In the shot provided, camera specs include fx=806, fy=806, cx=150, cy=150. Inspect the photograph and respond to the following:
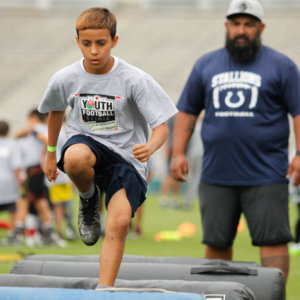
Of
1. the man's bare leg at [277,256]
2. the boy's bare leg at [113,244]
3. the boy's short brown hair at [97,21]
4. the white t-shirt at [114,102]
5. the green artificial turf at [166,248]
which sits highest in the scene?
the boy's short brown hair at [97,21]

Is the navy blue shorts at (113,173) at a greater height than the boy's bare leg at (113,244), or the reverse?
the navy blue shorts at (113,173)

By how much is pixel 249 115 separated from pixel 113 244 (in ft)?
6.03

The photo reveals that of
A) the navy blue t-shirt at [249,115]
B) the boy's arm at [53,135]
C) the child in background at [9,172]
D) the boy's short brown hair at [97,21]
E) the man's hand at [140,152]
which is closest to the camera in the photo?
the man's hand at [140,152]

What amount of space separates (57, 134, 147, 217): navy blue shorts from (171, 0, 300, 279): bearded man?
4.34ft

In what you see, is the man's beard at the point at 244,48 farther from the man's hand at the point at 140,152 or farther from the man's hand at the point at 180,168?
the man's hand at the point at 140,152

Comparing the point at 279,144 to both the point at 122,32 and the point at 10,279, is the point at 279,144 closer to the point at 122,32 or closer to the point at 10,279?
the point at 10,279

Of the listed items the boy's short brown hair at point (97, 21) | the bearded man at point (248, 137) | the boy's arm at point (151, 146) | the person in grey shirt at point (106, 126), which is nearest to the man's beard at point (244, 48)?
the bearded man at point (248, 137)

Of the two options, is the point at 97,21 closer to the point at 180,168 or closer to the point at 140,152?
the point at 140,152

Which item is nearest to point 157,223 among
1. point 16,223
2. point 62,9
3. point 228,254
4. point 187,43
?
point 16,223

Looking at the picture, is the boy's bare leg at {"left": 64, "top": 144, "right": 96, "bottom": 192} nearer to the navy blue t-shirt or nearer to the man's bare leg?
the navy blue t-shirt

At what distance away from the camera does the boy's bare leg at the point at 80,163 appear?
4414mm

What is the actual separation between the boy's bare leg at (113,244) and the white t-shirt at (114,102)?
1.32 feet

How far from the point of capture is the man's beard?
5867 millimetres

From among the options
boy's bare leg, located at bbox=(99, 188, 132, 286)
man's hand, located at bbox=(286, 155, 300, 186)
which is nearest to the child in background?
man's hand, located at bbox=(286, 155, 300, 186)
